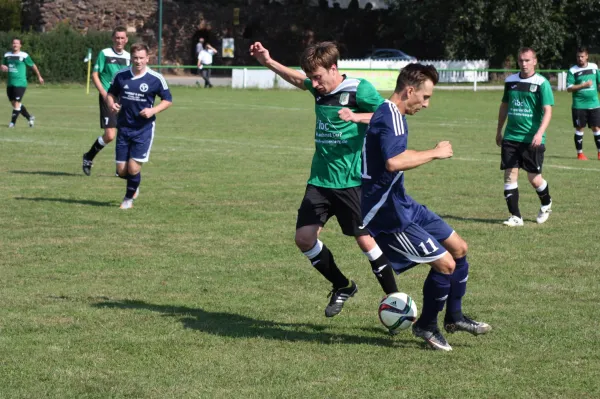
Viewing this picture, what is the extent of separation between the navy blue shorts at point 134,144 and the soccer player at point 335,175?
567cm

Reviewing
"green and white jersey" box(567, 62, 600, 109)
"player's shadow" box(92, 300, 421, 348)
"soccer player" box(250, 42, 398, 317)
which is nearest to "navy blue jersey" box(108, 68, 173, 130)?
"player's shadow" box(92, 300, 421, 348)

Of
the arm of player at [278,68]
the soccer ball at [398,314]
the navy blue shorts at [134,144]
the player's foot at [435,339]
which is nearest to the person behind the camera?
the player's foot at [435,339]

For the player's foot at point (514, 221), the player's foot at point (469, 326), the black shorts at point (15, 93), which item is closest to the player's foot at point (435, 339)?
the player's foot at point (469, 326)

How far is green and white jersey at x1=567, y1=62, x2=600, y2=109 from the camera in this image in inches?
762

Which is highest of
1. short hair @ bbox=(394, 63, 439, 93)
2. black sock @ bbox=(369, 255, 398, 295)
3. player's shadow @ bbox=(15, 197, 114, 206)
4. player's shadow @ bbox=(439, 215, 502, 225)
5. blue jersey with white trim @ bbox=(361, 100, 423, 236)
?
short hair @ bbox=(394, 63, 439, 93)

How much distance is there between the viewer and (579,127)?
19578mm

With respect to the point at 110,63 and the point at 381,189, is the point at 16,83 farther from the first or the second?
the point at 381,189

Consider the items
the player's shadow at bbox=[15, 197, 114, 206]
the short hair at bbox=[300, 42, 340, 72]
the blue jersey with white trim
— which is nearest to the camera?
the blue jersey with white trim

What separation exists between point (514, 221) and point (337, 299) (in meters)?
4.96

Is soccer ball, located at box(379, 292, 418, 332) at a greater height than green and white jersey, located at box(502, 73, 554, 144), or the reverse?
green and white jersey, located at box(502, 73, 554, 144)

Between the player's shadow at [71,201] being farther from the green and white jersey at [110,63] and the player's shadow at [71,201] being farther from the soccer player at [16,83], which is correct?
the soccer player at [16,83]

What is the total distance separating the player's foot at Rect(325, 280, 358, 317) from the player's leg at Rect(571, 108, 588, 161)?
43.0 feet

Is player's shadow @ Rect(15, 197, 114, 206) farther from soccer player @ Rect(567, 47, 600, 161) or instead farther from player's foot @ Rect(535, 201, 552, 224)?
soccer player @ Rect(567, 47, 600, 161)

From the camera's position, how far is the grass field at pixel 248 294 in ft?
18.8
